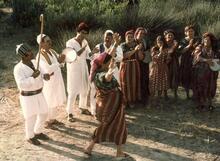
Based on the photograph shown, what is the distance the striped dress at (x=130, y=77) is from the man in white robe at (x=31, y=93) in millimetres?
1788

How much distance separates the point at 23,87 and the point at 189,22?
23.8 ft

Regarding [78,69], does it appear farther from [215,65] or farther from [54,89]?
[215,65]

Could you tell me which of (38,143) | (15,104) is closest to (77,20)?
(15,104)

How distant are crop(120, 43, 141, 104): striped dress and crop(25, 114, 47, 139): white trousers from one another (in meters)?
1.82

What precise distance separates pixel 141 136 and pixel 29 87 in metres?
2.02

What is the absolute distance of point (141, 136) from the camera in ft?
28.0

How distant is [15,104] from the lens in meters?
10.2

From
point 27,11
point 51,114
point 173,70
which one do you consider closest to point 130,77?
point 173,70

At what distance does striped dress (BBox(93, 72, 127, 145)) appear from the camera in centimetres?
727

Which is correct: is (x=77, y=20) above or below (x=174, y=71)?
above

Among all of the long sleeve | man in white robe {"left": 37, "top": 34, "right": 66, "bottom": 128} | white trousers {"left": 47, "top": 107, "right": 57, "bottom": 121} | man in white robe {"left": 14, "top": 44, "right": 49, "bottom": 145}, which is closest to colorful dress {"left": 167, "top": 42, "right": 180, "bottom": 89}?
man in white robe {"left": 37, "top": 34, "right": 66, "bottom": 128}

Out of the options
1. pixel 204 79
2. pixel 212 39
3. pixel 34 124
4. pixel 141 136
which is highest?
pixel 212 39

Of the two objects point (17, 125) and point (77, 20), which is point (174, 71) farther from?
point (77, 20)

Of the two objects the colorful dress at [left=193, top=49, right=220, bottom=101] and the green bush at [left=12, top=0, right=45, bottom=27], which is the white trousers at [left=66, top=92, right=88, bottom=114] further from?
the green bush at [left=12, top=0, right=45, bottom=27]
